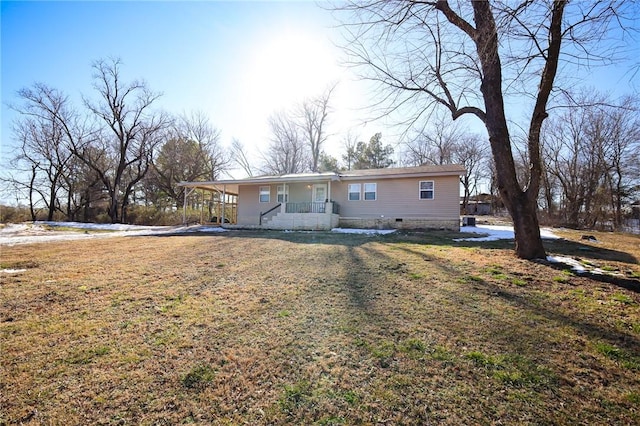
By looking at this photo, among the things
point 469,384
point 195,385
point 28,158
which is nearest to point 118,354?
point 195,385

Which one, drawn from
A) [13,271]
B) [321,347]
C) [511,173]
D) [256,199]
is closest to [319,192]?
[256,199]

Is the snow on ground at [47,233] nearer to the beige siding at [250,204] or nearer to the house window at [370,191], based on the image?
the beige siding at [250,204]

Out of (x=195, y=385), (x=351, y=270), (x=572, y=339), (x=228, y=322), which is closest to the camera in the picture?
(x=195, y=385)

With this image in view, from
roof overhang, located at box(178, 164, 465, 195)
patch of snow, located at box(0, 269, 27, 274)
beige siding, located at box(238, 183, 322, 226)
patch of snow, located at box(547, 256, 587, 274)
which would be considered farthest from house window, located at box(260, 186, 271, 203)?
patch of snow, located at box(547, 256, 587, 274)

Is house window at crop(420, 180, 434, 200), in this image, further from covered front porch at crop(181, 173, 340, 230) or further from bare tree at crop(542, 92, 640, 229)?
bare tree at crop(542, 92, 640, 229)

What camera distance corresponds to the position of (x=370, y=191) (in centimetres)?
1580

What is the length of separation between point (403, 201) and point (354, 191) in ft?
9.42

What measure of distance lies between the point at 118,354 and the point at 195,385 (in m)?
1.05

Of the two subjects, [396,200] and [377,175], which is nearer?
[396,200]

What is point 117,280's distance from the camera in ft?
16.5

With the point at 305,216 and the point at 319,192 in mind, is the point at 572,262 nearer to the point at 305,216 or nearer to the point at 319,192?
the point at 305,216

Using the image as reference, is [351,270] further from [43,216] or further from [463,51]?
[43,216]

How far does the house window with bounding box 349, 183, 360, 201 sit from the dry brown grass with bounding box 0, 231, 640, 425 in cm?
1078

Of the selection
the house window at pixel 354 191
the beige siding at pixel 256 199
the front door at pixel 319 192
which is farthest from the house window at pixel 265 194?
the house window at pixel 354 191
